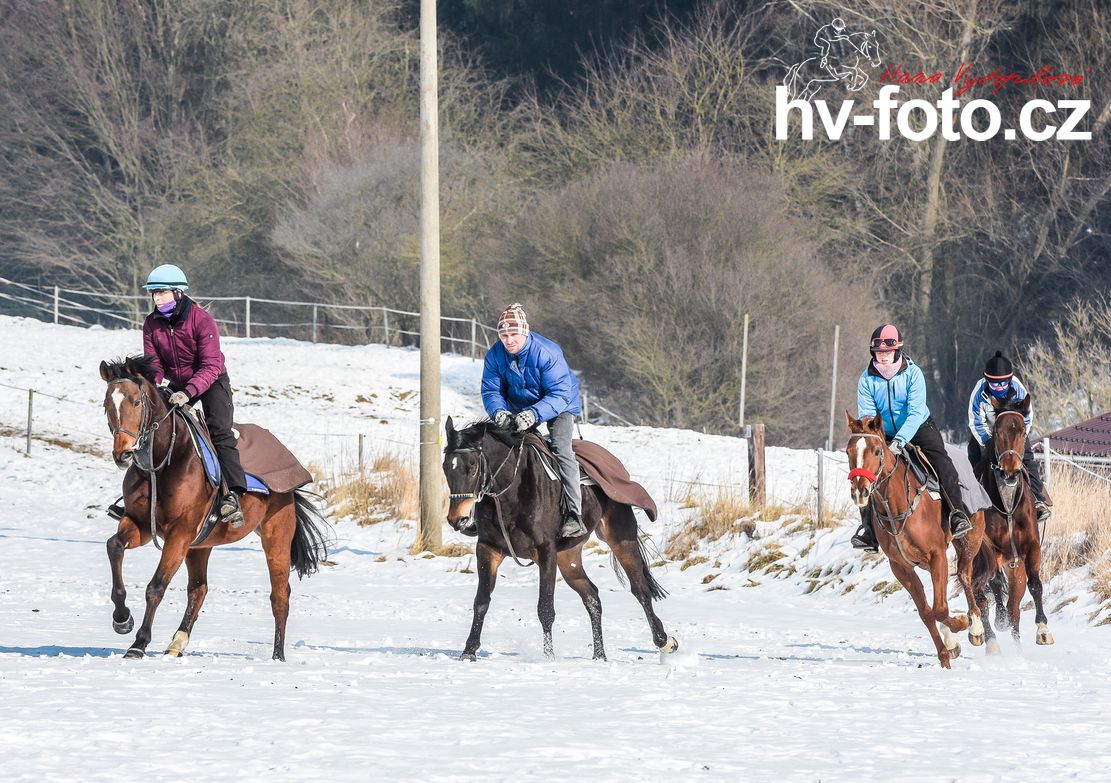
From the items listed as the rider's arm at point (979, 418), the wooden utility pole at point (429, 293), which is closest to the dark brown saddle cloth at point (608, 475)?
the rider's arm at point (979, 418)

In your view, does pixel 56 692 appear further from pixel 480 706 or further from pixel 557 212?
pixel 557 212

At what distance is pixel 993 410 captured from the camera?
13.5 m

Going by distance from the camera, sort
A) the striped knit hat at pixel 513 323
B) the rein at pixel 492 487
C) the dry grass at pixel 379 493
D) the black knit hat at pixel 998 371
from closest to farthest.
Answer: the rein at pixel 492 487
the striped knit hat at pixel 513 323
the black knit hat at pixel 998 371
the dry grass at pixel 379 493

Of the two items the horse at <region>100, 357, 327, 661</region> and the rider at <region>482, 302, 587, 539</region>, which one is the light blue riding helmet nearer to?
the horse at <region>100, 357, 327, 661</region>

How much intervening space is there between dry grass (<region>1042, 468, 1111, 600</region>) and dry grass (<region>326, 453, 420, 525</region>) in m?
7.89

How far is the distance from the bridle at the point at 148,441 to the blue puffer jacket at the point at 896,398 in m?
4.81

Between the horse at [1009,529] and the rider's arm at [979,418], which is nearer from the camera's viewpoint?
the horse at [1009,529]

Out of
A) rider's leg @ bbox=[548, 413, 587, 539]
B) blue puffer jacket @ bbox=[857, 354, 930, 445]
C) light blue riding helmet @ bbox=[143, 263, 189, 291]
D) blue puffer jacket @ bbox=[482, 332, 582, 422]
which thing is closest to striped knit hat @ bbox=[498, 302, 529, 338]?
blue puffer jacket @ bbox=[482, 332, 582, 422]

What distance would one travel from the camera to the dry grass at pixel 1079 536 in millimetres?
15219

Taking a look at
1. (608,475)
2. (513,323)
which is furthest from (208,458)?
(608,475)

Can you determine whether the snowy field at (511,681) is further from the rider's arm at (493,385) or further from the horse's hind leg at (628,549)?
the rider's arm at (493,385)

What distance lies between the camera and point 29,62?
51.2 m

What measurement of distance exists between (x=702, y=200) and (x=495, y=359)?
1068 inches

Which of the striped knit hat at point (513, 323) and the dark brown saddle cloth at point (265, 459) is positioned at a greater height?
the striped knit hat at point (513, 323)
